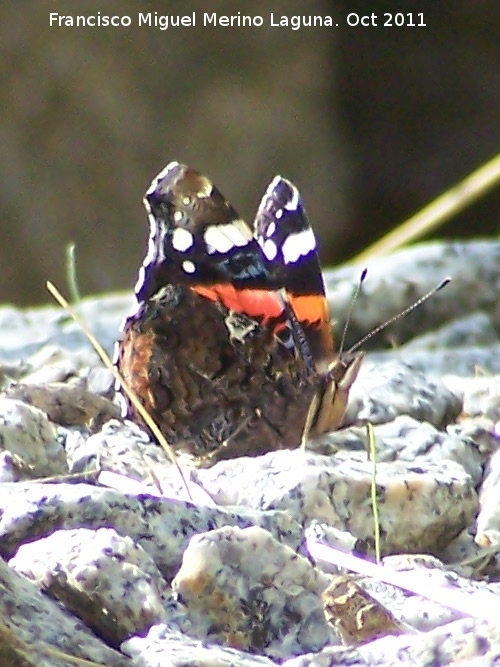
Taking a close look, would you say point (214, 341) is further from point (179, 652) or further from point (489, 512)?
point (179, 652)

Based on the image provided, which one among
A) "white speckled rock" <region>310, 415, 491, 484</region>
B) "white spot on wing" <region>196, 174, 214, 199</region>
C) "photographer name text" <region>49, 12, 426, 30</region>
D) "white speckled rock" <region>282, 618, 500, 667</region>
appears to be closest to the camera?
"white speckled rock" <region>282, 618, 500, 667</region>

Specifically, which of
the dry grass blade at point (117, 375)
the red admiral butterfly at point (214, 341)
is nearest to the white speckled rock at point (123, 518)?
the dry grass blade at point (117, 375)

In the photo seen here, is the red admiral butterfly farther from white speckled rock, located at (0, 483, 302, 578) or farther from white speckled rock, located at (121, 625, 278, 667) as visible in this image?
white speckled rock, located at (121, 625, 278, 667)

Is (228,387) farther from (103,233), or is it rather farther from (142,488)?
(103,233)

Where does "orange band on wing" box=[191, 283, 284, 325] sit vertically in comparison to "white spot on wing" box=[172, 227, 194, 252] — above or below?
below

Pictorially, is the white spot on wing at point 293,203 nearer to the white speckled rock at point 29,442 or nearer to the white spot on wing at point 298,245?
the white spot on wing at point 298,245

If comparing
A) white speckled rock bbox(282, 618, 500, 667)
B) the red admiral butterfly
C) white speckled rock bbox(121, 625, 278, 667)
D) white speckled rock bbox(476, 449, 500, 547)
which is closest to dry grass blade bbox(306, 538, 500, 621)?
white speckled rock bbox(282, 618, 500, 667)

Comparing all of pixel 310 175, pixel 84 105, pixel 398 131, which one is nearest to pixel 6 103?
pixel 84 105
